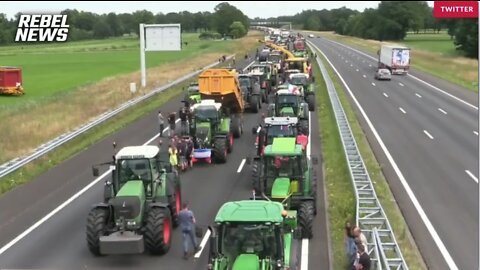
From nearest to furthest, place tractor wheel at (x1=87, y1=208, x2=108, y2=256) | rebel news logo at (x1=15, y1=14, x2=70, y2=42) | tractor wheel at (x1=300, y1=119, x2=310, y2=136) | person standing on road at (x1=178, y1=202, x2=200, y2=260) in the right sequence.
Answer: tractor wheel at (x1=87, y1=208, x2=108, y2=256)
person standing on road at (x1=178, y1=202, x2=200, y2=260)
tractor wheel at (x1=300, y1=119, x2=310, y2=136)
rebel news logo at (x1=15, y1=14, x2=70, y2=42)

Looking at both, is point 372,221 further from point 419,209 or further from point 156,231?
point 156,231

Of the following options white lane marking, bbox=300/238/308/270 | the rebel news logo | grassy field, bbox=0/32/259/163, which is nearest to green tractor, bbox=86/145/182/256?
white lane marking, bbox=300/238/308/270

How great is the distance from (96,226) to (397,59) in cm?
6018

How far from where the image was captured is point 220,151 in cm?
2612

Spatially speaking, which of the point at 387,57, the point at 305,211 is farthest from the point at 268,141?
the point at 387,57

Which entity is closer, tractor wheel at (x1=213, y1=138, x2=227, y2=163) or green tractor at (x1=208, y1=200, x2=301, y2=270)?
green tractor at (x1=208, y1=200, x2=301, y2=270)

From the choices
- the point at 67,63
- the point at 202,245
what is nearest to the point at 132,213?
the point at 202,245

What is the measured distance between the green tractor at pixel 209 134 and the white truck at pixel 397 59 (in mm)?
45309

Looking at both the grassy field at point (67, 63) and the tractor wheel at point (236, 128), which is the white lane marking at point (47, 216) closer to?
the tractor wheel at point (236, 128)

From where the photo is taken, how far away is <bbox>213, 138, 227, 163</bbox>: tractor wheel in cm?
2612

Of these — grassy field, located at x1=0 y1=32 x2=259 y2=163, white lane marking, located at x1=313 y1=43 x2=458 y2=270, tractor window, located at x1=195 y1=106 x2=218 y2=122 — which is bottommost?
white lane marking, located at x1=313 y1=43 x2=458 y2=270

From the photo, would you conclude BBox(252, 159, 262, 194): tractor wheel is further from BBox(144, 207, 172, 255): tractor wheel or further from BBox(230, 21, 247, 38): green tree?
BBox(230, 21, 247, 38): green tree

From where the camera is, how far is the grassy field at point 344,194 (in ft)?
52.6

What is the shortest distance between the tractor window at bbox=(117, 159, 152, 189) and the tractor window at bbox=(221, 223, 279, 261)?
5.35 meters
